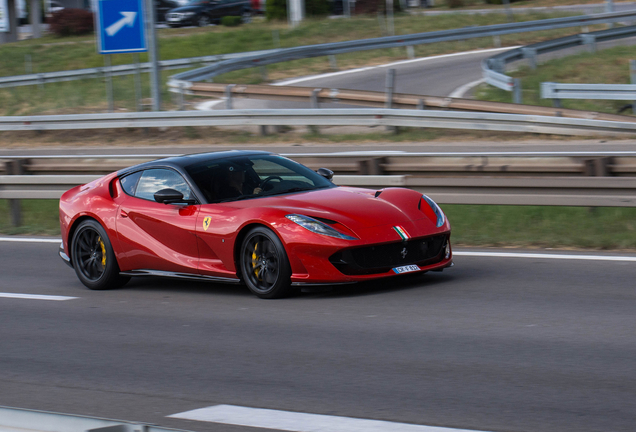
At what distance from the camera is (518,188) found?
382 inches

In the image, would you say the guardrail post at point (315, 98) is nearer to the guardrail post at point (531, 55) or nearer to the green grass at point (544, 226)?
the guardrail post at point (531, 55)

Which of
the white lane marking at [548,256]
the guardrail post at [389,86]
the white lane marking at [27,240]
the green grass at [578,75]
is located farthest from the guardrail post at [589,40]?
the white lane marking at [548,256]

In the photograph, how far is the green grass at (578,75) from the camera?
2098 cm

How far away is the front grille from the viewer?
23.9ft

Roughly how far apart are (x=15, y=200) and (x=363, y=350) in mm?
8888

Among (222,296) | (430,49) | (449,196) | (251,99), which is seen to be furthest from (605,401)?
(430,49)

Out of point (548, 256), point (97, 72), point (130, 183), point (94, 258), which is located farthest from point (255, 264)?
point (97, 72)

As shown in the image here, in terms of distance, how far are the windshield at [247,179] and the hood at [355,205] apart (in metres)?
0.32

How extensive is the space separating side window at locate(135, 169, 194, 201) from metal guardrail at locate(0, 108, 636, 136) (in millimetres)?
10607

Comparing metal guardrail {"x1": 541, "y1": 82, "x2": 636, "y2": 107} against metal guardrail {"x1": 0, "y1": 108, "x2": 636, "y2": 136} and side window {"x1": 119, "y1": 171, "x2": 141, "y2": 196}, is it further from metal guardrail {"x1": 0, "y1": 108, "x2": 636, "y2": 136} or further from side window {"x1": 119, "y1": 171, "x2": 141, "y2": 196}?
side window {"x1": 119, "y1": 171, "x2": 141, "y2": 196}

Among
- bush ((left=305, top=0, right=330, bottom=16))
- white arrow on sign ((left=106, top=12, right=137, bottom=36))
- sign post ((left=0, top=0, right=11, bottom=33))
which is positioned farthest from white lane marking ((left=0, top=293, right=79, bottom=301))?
sign post ((left=0, top=0, right=11, bottom=33))

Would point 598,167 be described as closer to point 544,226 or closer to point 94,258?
point 544,226

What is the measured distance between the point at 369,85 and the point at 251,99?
3183mm

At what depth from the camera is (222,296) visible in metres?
8.12
